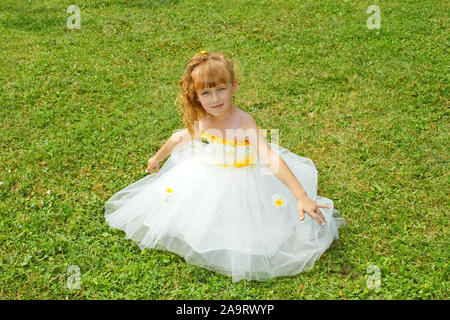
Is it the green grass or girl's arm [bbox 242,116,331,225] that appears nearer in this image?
girl's arm [bbox 242,116,331,225]

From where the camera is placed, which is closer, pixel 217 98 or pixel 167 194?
pixel 217 98

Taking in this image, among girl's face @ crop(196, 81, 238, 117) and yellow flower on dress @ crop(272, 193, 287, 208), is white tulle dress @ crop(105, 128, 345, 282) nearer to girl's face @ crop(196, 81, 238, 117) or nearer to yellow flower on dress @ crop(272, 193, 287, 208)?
yellow flower on dress @ crop(272, 193, 287, 208)

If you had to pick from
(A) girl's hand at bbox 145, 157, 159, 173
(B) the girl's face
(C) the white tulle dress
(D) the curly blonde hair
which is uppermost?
(D) the curly blonde hair

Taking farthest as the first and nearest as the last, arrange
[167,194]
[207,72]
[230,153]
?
[167,194], [230,153], [207,72]

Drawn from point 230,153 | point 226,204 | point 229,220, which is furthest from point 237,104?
point 229,220

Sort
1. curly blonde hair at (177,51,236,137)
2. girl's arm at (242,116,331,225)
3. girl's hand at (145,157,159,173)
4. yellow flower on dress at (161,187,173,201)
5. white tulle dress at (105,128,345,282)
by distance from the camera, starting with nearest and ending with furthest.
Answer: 1. girl's arm at (242,116,331,225)
2. curly blonde hair at (177,51,236,137)
3. white tulle dress at (105,128,345,282)
4. yellow flower on dress at (161,187,173,201)
5. girl's hand at (145,157,159,173)

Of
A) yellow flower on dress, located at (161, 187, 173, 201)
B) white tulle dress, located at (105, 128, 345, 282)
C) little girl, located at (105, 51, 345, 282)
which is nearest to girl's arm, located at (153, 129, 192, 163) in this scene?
little girl, located at (105, 51, 345, 282)

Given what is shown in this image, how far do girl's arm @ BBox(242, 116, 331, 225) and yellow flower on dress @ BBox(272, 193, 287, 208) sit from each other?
1.42ft

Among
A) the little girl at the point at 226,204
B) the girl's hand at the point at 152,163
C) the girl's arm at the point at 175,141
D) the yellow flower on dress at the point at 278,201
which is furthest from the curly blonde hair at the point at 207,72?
the yellow flower on dress at the point at 278,201

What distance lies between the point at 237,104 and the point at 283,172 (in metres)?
2.58

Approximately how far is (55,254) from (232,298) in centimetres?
161

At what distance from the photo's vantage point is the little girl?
325 cm

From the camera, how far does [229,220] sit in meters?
3.45

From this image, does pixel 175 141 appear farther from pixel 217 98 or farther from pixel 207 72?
pixel 207 72
